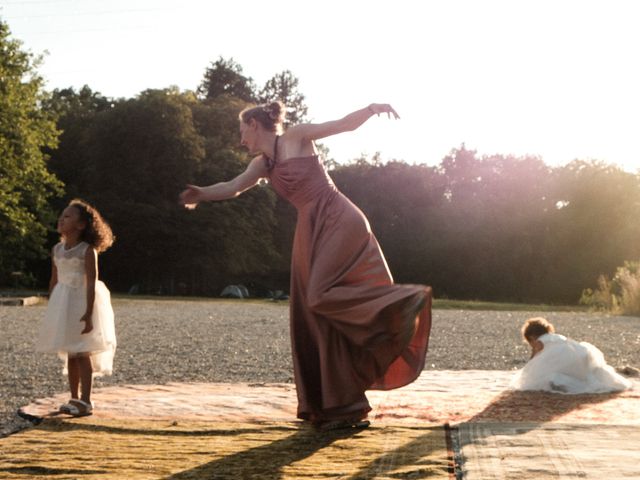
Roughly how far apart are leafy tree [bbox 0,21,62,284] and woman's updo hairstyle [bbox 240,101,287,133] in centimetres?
2265

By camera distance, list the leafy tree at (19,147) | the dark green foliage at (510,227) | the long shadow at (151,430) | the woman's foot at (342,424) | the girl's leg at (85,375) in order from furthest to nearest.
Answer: the dark green foliage at (510,227)
the leafy tree at (19,147)
the girl's leg at (85,375)
the woman's foot at (342,424)
the long shadow at (151,430)

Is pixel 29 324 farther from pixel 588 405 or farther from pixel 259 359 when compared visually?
pixel 588 405

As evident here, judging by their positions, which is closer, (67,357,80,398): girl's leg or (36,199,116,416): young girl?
(36,199,116,416): young girl

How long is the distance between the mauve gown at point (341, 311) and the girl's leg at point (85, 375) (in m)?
1.36

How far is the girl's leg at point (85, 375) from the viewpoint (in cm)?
618

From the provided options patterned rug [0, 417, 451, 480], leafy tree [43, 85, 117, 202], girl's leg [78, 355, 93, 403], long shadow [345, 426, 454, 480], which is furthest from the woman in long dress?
leafy tree [43, 85, 117, 202]

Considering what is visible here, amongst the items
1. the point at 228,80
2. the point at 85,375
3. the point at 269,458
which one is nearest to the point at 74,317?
the point at 85,375

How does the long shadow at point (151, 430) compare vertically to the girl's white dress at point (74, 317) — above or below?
below

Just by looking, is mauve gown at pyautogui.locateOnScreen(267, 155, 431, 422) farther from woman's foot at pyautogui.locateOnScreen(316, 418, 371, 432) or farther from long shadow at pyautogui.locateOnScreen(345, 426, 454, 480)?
long shadow at pyautogui.locateOnScreen(345, 426, 454, 480)

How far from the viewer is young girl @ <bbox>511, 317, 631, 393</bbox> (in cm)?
750

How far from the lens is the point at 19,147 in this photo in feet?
91.4

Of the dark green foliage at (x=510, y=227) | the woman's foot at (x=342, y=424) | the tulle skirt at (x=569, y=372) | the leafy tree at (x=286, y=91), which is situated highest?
the leafy tree at (x=286, y=91)

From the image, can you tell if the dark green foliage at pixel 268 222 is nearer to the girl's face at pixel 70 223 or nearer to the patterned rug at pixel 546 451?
the girl's face at pixel 70 223

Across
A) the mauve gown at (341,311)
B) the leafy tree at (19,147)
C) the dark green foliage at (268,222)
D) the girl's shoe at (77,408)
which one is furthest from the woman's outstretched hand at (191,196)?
the dark green foliage at (268,222)
